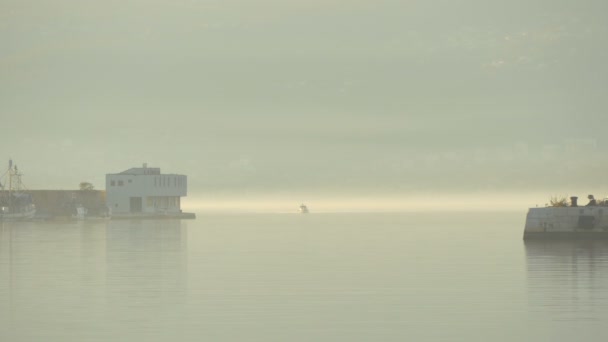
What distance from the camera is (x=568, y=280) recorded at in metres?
47.4

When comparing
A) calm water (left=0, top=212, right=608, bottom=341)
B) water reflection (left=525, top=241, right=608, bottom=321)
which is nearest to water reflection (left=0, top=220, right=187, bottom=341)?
calm water (left=0, top=212, right=608, bottom=341)

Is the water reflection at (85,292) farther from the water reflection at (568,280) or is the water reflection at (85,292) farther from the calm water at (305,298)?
the water reflection at (568,280)

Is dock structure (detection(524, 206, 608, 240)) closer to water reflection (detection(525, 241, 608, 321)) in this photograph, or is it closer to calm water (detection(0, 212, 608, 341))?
water reflection (detection(525, 241, 608, 321))

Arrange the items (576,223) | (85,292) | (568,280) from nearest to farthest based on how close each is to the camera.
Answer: (85,292)
(568,280)
(576,223)

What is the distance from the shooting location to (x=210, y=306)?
38.0m

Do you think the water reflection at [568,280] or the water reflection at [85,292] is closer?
the water reflection at [85,292]

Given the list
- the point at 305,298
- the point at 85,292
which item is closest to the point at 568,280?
the point at 305,298

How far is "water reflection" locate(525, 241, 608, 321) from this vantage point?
36.1 metres

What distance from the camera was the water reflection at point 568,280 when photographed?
3606cm

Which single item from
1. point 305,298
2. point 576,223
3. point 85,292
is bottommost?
point 305,298

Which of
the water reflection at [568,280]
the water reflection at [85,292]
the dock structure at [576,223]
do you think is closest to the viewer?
the water reflection at [85,292]

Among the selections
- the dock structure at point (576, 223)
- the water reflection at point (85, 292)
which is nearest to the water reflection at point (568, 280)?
the dock structure at point (576, 223)

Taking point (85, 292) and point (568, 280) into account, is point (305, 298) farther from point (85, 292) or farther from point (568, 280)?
point (568, 280)

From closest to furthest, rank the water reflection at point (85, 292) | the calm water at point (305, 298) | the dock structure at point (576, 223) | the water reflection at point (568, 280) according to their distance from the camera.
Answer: the calm water at point (305, 298)
the water reflection at point (85, 292)
the water reflection at point (568, 280)
the dock structure at point (576, 223)
